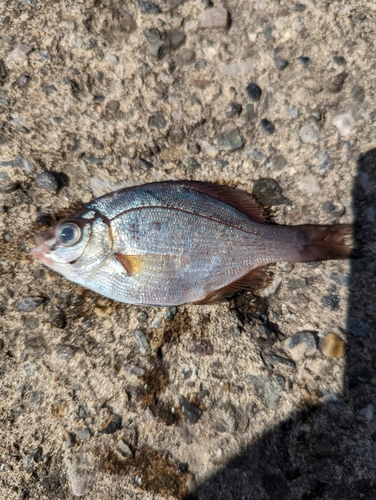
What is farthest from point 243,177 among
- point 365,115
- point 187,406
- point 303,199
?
point 187,406

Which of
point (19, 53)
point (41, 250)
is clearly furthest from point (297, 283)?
point (19, 53)

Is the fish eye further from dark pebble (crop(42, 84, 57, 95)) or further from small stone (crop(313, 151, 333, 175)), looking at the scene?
small stone (crop(313, 151, 333, 175))

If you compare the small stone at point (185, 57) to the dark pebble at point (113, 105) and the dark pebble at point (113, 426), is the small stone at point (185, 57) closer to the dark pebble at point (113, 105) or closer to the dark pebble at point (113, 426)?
the dark pebble at point (113, 105)

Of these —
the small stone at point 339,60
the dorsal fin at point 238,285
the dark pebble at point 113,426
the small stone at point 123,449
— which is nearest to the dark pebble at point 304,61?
the small stone at point 339,60

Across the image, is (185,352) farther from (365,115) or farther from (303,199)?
(365,115)

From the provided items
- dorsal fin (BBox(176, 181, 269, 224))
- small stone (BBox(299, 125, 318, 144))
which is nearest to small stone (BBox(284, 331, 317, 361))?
dorsal fin (BBox(176, 181, 269, 224))

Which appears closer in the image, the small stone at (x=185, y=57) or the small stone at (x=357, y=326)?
the small stone at (x=357, y=326)

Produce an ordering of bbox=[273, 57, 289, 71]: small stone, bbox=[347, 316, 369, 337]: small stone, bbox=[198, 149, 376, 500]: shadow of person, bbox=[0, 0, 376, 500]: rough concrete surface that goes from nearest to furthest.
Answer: bbox=[198, 149, 376, 500]: shadow of person → bbox=[0, 0, 376, 500]: rough concrete surface → bbox=[347, 316, 369, 337]: small stone → bbox=[273, 57, 289, 71]: small stone
